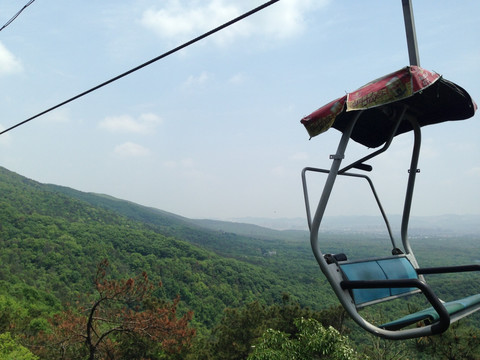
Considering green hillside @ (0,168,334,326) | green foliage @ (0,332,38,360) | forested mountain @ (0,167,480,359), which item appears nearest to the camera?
green foliage @ (0,332,38,360)

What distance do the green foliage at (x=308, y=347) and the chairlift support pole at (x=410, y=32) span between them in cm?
871

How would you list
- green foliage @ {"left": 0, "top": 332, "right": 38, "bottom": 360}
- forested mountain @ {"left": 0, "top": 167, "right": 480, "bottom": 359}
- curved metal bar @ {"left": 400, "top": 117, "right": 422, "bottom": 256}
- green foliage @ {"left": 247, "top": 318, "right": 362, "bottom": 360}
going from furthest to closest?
forested mountain @ {"left": 0, "top": 167, "right": 480, "bottom": 359} < green foliage @ {"left": 0, "top": 332, "right": 38, "bottom": 360} < green foliage @ {"left": 247, "top": 318, "right": 362, "bottom": 360} < curved metal bar @ {"left": 400, "top": 117, "right": 422, "bottom": 256}

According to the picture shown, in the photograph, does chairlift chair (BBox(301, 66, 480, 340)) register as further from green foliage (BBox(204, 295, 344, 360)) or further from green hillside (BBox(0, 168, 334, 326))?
green hillside (BBox(0, 168, 334, 326))

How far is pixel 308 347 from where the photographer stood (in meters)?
10.3

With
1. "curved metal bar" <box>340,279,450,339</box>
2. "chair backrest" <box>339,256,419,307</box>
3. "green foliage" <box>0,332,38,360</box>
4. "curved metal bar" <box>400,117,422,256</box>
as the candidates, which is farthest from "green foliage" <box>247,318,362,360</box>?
"green foliage" <box>0,332,38,360</box>

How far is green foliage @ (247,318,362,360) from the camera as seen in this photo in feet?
31.2

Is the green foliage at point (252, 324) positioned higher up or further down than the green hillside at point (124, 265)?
higher up

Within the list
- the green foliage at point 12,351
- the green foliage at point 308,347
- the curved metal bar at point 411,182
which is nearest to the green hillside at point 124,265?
the green foliage at point 12,351

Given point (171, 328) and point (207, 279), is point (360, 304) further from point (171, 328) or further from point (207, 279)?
point (207, 279)

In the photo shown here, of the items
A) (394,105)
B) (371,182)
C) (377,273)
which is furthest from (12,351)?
(394,105)

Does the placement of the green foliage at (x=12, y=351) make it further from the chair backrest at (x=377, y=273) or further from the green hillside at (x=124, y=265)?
the green hillside at (x=124, y=265)

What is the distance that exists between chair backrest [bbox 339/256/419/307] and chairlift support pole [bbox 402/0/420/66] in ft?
4.91

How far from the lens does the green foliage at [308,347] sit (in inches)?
375

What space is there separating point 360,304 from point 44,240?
285 ft
